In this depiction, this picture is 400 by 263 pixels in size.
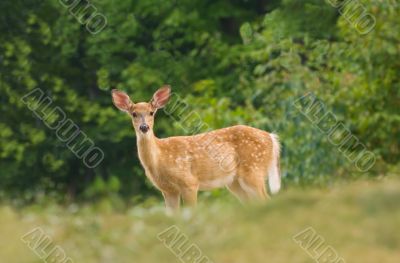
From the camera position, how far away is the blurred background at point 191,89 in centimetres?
1004

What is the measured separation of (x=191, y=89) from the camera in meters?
23.4

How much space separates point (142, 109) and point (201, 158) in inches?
32.4

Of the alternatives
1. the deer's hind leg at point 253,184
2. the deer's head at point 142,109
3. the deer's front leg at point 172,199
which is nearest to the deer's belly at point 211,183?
the deer's hind leg at point 253,184

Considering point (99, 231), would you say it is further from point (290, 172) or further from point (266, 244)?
point (290, 172)

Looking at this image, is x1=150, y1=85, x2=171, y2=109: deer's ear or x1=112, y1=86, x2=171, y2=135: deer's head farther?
x1=150, y1=85, x2=171, y2=109: deer's ear

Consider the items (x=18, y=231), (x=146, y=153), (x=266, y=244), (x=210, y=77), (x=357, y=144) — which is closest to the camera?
(x=266, y=244)

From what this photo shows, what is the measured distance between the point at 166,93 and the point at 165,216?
3628mm

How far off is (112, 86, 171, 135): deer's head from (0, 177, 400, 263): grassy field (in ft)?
8.95

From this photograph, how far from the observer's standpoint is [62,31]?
82.7ft

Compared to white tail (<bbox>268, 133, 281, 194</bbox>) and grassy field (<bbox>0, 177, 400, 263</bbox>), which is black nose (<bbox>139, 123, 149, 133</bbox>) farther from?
grassy field (<bbox>0, 177, 400, 263</bbox>)

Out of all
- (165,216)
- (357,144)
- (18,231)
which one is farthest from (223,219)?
(357,144)

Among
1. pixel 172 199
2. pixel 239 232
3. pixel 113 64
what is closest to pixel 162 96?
pixel 172 199

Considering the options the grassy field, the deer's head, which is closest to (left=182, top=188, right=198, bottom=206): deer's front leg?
the deer's head

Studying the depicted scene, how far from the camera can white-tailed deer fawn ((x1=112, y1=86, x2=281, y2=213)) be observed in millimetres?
12438
